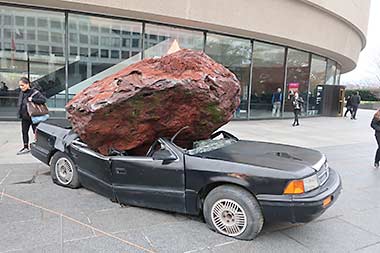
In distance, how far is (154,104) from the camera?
4.17 meters

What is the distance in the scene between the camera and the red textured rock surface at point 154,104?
407 centimetres

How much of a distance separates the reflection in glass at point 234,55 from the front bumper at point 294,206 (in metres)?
11.5

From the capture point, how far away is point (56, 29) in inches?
486

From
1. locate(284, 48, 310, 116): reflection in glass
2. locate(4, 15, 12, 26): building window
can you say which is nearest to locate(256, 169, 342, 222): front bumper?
locate(4, 15, 12, 26): building window

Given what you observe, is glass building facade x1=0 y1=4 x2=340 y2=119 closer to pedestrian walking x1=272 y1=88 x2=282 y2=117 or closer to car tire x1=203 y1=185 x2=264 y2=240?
pedestrian walking x1=272 y1=88 x2=282 y2=117

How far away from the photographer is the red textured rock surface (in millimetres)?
4074

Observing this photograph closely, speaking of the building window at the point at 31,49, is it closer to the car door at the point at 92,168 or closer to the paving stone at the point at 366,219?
the car door at the point at 92,168

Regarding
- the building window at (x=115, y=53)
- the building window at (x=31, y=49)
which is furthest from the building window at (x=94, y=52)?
the building window at (x=31, y=49)

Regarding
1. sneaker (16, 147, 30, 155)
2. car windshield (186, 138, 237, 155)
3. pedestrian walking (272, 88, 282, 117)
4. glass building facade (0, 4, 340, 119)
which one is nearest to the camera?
car windshield (186, 138, 237, 155)

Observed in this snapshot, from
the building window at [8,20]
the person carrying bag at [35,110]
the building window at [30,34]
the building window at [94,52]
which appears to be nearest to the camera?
the person carrying bag at [35,110]

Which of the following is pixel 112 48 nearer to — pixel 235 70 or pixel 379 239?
pixel 235 70

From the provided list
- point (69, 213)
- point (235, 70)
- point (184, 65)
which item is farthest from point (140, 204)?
point (235, 70)

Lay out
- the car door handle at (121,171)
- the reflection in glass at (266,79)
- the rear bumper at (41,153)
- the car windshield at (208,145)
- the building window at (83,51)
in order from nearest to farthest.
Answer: the car windshield at (208,145) → the car door handle at (121,171) → the rear bumper at (41,153) → the building window at (83,51) → the reflection in glass at (266,79)

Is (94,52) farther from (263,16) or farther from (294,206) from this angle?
(294,206)
